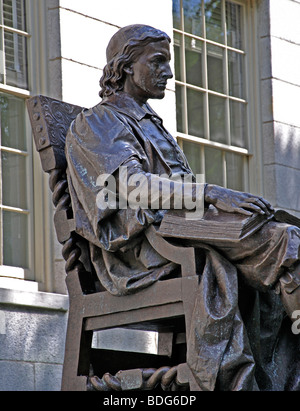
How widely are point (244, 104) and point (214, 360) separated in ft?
15.3

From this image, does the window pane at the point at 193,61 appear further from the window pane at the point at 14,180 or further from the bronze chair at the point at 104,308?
the bronze chair at the point at 104,308

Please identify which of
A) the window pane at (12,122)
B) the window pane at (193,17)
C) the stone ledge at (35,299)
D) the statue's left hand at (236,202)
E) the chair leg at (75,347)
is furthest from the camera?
the window pane at (193,17)

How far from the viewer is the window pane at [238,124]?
895cm

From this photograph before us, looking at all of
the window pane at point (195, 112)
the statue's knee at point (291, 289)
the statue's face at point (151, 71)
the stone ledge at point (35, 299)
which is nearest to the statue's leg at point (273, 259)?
the statue's knee at point (291, 289)

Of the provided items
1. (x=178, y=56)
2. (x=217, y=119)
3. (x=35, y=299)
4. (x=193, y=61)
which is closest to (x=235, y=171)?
(x=217, y=119)

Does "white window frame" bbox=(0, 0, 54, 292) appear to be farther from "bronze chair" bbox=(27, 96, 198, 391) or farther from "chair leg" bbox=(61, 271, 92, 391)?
"chair leg" bbox=(61, 271, 92, 391)

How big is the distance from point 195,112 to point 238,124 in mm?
522

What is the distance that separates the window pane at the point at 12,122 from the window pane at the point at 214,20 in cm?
223

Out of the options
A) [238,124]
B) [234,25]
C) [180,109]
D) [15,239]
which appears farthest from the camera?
[234,25]

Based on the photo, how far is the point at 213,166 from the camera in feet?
28.3

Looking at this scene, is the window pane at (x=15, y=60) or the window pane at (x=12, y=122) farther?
the window pane at (x=15, y=60)

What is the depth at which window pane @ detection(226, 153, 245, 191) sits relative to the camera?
8.80 metres

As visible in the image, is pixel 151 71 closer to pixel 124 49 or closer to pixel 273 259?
pixel 124 49

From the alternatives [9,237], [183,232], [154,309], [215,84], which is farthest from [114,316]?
[215,84]
